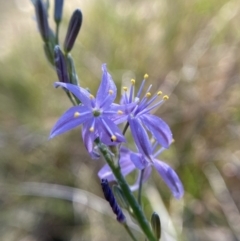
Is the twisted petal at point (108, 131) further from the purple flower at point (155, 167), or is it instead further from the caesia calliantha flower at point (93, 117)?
the purple flower at point (155, 167)

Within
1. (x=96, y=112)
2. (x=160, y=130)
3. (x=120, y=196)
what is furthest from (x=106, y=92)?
(x=120, y=196)

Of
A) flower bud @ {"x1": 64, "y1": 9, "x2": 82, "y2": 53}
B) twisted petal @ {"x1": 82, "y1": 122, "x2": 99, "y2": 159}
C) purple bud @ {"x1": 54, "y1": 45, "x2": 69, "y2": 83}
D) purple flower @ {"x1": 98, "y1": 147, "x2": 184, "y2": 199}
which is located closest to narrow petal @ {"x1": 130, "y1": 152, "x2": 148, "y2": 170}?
purple flower @ {"x1": 98, "y1": 147, "x2": 184, "y2": 199}

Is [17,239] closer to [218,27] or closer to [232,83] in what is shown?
[232,83]

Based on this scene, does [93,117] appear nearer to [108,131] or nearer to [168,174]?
[108,131]

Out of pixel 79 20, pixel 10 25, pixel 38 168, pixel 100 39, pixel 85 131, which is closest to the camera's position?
pixel 85 131

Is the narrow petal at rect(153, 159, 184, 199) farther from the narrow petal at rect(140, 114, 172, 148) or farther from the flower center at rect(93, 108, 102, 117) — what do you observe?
the flower center at rect(93, 108, 102, 117)

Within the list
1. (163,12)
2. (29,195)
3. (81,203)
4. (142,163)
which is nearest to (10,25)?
(163,12)
